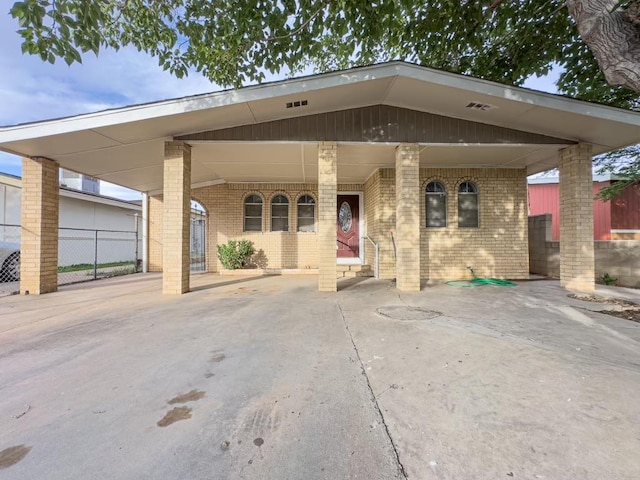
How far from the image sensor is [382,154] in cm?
776

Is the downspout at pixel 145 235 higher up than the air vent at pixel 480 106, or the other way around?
the air vent at pixel 480 106

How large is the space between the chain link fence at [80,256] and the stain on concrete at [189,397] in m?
7.19

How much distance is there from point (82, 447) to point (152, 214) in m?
11.4

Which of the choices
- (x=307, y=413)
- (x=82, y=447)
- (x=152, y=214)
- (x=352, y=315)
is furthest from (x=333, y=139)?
(x=152, y=214)

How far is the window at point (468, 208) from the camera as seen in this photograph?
916 centimetres

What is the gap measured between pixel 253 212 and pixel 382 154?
17.6 feet

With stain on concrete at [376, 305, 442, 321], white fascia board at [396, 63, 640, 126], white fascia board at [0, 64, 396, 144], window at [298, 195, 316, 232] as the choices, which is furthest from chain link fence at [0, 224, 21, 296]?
white fascia board at [396, 63, 640, 126]

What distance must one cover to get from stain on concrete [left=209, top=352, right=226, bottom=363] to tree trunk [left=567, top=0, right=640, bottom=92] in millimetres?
5108

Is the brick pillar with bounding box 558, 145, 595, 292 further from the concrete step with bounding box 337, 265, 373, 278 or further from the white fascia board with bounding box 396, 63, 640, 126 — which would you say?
the concrete step with bounding box 337, 265, 373, 278

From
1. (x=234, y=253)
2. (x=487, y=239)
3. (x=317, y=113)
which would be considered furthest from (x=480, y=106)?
(x=234, y=253)

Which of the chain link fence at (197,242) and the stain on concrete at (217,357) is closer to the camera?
the stain on concrete at (217,357)

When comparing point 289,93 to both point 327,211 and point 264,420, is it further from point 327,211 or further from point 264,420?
point 264,420

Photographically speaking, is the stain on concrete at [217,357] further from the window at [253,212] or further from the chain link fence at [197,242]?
the chain link fence at [197,242]

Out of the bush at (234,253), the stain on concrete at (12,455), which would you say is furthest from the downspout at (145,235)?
the stain on concrete at (12,455)
